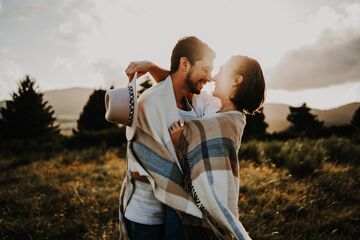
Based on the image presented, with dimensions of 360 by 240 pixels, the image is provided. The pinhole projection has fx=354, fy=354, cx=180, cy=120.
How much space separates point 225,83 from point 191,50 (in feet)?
0.98

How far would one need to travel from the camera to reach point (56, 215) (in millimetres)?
5293

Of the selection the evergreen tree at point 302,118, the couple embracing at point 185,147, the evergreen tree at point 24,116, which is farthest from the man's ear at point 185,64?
the evergreen tree at point 302,118

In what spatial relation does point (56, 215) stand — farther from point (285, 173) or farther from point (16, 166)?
point (16, 166)

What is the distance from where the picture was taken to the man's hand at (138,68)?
2245mm

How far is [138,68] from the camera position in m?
2.33

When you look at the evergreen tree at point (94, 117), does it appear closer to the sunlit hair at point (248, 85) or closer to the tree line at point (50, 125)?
the tree line at point (50, 125)

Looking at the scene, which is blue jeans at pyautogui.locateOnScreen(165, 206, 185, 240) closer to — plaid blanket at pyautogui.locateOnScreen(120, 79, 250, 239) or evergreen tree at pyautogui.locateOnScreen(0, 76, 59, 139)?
plaid blanket at pyautogui.locateOnScreen(120, 79, 250, 239)

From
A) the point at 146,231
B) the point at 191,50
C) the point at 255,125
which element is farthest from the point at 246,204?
the point at 255,125

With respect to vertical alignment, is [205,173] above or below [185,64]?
below

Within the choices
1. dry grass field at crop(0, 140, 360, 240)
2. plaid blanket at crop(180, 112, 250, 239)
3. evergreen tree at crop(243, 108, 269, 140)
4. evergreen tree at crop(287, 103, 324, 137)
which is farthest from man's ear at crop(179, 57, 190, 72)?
evergreen tree at crop(287, 103, 324, 137)

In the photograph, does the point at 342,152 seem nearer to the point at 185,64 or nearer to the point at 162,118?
the point at 185,64

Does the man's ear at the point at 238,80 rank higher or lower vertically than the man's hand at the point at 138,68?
lower

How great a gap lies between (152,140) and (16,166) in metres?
10.7

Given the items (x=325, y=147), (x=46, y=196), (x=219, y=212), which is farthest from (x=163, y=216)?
(x=325, y=147)
